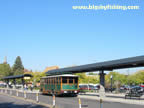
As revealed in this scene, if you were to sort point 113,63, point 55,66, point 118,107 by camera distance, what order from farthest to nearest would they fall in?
point 55,66
point 113,63
point 118,107

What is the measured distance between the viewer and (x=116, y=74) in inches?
3241

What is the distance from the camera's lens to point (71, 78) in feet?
99.2

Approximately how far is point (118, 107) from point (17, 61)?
434ft

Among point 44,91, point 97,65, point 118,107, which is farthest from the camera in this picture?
point 44,91

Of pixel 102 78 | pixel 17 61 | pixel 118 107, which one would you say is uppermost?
pixel 17 61

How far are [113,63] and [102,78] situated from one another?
18.0 ft

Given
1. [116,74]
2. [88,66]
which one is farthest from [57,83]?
[116,74]

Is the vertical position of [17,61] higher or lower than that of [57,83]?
higher

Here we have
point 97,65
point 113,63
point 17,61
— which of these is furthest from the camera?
point 17,61

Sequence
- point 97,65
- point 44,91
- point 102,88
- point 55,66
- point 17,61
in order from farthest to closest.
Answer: point 17,61 → point 55,66 → point 44,91 → point 102,88 → point 97,65

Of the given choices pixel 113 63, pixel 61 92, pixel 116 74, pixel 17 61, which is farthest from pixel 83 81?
pixel 17 61

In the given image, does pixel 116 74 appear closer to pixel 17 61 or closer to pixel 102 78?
pixel 102 78

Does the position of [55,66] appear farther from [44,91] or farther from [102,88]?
[102,88]

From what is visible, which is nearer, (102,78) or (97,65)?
(97,65)
